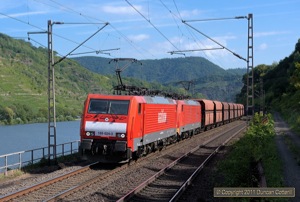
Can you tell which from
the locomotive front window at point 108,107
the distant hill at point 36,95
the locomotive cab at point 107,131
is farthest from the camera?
the distant hill at point 36,95

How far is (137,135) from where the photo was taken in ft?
65.7

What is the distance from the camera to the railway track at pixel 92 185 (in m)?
13.0

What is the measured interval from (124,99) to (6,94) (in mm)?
164249

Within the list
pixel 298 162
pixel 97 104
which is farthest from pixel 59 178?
pixel 298 162

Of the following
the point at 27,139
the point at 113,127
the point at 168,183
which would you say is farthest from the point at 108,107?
the point at 27,139

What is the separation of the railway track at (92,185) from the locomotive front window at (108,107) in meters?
2.44

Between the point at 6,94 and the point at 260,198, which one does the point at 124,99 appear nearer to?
the point at 260,198

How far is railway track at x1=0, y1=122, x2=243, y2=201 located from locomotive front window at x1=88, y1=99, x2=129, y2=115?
2.44 m

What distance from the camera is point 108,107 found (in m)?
19.5

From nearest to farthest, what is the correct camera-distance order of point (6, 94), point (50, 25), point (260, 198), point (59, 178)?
point (260, 198) < point (59, 178) < point (50, 25) < point (6, 94)

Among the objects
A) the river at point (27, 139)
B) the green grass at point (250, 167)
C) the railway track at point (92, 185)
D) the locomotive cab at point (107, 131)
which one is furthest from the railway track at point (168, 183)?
the river at point (27, 139)

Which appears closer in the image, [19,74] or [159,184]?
[159,184]

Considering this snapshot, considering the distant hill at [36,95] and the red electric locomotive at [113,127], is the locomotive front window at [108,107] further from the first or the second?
the distant hill at [36,95]

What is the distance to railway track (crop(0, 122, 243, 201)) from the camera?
1303 cm
